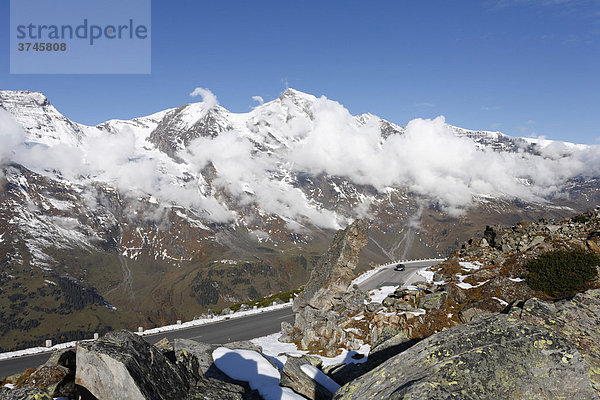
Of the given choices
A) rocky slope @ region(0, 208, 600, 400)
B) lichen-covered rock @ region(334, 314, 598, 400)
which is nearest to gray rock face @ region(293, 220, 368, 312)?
rocky slope @ region(0, 208, 600, 400)

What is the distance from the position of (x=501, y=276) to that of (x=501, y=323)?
22.4m

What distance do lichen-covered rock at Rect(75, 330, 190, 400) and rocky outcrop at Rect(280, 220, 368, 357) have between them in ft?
57.7

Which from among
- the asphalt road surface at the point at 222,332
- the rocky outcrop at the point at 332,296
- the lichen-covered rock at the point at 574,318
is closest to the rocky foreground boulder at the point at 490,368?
the lichen-covered rock at the point at 574,318

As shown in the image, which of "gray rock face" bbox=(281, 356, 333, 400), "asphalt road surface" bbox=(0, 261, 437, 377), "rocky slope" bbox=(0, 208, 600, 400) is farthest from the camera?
"asphalt road surface" bbox=(0, 261, 437, 377)

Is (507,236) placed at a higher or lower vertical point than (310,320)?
higher

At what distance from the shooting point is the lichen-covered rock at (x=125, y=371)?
821 cm

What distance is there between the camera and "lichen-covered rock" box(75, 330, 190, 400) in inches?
323

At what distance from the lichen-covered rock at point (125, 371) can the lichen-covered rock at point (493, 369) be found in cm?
492

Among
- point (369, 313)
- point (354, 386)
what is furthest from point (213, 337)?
point (354, 386)

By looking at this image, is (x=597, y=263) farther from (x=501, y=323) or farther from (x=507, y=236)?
(x=501, y=323)

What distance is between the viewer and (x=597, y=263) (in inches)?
958

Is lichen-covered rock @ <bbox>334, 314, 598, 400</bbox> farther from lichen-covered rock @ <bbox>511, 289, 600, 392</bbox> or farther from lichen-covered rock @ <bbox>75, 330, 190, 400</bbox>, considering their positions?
lichen-covered rock @ <bbox>75, 330, 190, 400</bbox>

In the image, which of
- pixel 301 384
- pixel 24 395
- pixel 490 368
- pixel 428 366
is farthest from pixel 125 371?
pixel 490 368

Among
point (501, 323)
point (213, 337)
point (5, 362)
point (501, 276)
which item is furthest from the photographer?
point (213, 337)
